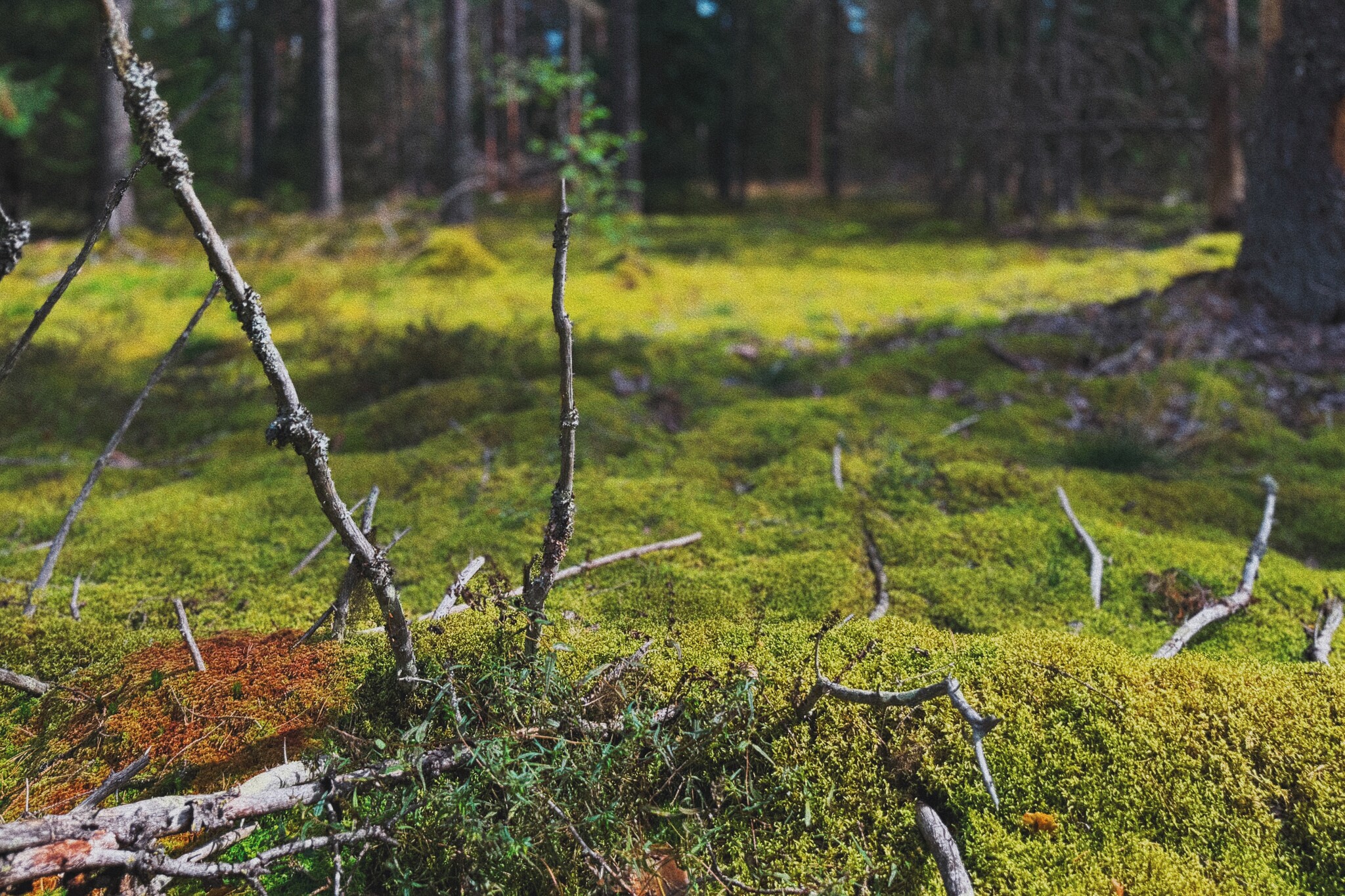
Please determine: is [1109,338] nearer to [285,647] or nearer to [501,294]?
[501,294]

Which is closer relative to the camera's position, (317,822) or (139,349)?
(317,822)

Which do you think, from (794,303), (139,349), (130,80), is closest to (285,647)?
(130,80)

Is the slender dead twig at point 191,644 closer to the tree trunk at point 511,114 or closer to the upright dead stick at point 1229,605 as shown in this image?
the upright dead stick at point 1229,605

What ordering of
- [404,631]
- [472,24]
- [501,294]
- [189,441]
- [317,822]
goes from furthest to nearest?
[472,24] < [501,294] < [189,441] < [404,631] < [317,822]

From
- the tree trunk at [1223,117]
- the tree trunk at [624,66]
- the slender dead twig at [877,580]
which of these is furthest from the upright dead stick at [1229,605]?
the tree trunk at [624,66]

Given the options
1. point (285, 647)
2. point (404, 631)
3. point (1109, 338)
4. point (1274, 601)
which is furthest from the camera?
point (1109, 338)

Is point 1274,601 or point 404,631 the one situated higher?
point 404,631

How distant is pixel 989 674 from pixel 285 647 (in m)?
1.83

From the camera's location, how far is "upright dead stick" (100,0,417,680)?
1427 mm

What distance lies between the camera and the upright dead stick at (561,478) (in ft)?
5.78

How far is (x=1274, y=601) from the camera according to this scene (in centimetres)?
263

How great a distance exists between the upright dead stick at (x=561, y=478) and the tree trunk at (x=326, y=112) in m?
11.3

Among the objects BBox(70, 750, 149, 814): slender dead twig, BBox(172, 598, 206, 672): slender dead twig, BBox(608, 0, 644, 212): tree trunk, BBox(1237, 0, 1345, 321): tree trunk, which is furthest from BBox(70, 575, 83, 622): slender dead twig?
BBox(608, 0, 644, 212): tree trunk

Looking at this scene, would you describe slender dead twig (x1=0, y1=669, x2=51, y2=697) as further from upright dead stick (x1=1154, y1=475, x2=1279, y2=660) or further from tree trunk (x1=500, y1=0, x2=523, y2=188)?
tree trunk (x1=500, y1=0, x2=523, y2=188)
